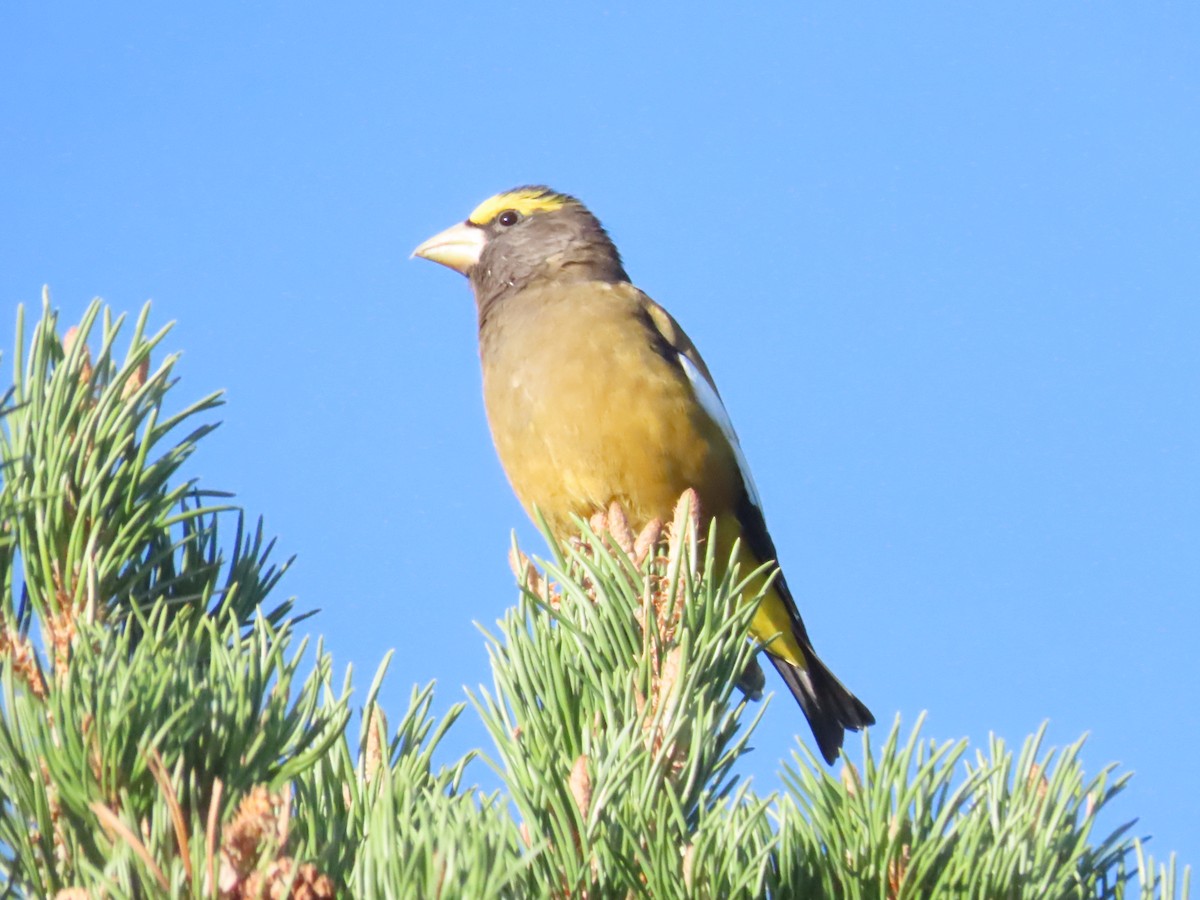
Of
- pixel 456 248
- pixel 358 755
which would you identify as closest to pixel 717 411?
pixel 456 248

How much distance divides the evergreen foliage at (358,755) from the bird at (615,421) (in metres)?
1.72

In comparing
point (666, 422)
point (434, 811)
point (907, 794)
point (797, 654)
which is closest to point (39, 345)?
point (434, 811)

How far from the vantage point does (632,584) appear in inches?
58.7

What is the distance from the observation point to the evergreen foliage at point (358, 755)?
97cm

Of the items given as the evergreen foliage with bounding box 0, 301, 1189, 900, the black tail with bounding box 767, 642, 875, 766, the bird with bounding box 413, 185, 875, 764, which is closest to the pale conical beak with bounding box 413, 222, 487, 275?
the bird with bounding box 413, 185, 875, 764

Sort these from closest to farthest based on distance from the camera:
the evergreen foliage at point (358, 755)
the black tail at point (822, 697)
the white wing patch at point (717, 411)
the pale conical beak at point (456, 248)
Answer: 1. the evergreen foliage at point (358, 755)
2. the white wing patch at point (717, 411)
3. the black tail at point (822, 697)
4. the pale conical beak at point (456, 248)

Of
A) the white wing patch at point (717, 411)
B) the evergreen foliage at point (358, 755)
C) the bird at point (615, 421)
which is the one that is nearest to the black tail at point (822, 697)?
the bird at point (615, 421)

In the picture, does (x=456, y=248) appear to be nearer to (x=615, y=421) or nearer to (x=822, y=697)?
(x=615, y=421)

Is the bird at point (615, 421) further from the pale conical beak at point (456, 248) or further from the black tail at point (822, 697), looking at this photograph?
the pale conical beak at point (456, 248)

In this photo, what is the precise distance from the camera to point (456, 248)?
4.79 m

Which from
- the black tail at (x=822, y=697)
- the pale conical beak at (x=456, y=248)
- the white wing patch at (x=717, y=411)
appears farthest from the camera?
the pale conical beak at (x=456, y=248)

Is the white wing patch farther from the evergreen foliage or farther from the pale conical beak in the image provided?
the evergreen foliage

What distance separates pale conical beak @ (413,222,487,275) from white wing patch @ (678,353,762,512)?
110 centimetres

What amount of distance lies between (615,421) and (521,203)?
170 cm
